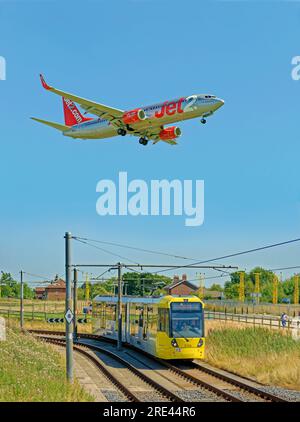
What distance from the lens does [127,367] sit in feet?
92.0

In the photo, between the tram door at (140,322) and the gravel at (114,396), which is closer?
the gravel at (114,396)

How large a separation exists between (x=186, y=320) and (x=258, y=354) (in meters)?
3.61

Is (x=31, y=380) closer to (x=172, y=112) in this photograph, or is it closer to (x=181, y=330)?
(x=181, y=330)

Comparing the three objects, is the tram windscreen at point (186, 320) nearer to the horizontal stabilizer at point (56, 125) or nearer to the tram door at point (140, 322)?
the tram door at point (140, 322)

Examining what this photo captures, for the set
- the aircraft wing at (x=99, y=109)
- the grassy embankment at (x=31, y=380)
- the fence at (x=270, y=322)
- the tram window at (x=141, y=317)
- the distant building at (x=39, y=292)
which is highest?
the aircraft wing at (x=99, y=109)

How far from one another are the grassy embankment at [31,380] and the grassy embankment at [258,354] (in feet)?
23.7

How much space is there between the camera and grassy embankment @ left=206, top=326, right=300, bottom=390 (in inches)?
913

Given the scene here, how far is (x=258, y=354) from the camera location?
2800cm

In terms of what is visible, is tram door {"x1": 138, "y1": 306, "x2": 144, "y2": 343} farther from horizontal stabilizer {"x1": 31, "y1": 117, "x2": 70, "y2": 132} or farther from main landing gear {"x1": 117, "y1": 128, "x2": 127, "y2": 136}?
horizontal stabilizer {"x1": 31, "y1": 117, "x2": 70, "y2": 132}

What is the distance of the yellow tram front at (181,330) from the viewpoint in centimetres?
2672

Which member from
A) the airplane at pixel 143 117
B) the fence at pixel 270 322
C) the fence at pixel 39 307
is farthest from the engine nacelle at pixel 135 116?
the fence at pixel 39 307

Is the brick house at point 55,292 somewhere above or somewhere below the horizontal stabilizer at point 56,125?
below

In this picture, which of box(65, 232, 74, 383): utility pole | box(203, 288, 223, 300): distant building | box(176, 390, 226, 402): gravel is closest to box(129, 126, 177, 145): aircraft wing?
box(65, 232, 74, 383): utility pole
